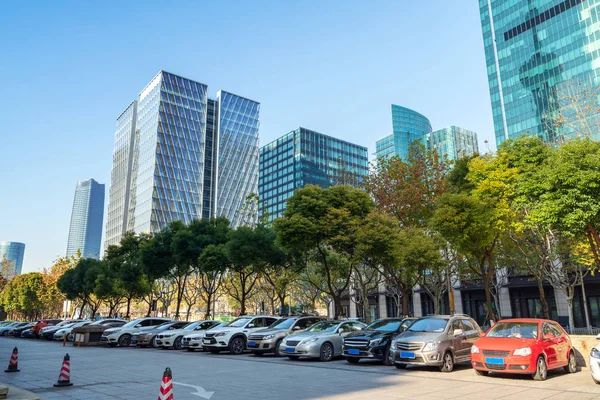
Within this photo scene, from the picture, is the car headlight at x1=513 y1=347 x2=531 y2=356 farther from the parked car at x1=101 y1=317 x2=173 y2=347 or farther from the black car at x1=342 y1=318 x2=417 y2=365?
the parked car at x1=101 y1=317 x2=173 y2=347

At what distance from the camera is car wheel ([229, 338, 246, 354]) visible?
1901 centimetres

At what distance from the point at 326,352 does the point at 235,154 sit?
380ft

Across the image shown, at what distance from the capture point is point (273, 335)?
1773 centimetres

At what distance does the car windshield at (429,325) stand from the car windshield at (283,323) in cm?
626

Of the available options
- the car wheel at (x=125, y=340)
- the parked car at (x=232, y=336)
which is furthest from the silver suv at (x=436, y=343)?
the car wheel at (x=125, y=340)

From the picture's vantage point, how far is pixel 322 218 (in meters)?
23.3

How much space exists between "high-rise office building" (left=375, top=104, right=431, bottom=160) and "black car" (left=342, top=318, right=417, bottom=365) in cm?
13696

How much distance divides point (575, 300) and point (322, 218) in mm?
25225

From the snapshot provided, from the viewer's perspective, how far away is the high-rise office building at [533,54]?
71.3 m

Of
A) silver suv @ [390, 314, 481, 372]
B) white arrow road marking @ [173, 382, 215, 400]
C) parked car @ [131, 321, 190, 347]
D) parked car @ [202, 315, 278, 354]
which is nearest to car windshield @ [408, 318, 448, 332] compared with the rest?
silver suv @ [390, 314, 481, 372]

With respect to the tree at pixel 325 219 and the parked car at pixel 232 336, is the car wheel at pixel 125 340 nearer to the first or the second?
the parked car at pixel 232 336

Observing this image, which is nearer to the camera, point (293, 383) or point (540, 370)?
point (293, 383)

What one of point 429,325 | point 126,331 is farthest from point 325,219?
point 126,331

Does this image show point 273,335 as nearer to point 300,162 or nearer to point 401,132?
point 300,162
